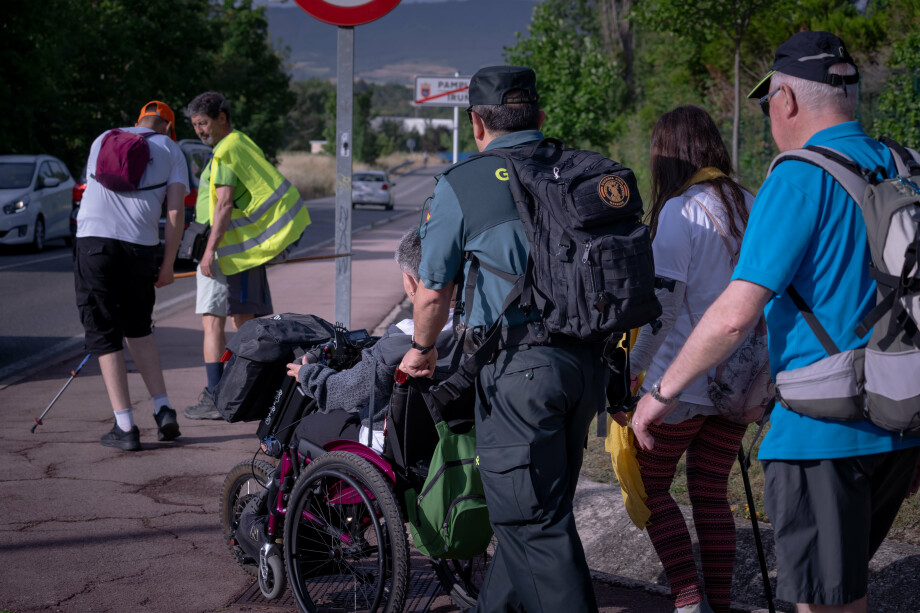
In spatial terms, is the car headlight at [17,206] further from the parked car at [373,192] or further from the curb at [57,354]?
the parked car at [373,192]

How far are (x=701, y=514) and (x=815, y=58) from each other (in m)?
1.75

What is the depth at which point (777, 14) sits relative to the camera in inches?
658

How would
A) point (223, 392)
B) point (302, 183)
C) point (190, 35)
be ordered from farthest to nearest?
1. point (302, 183)
2. point (190, 35)
3. point (223, 392)

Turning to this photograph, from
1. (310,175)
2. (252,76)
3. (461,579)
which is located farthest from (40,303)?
(310,175)

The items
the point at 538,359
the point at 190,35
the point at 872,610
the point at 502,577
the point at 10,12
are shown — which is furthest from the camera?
the point at 190,35

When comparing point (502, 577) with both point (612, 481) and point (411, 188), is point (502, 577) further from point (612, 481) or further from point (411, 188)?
point (411, 188)

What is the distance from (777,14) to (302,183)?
41248 millimetres

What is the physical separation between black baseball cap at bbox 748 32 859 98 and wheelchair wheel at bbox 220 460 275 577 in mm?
2473

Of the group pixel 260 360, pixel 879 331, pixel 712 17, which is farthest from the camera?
pixel 712 17

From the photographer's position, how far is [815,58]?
2.52 metres

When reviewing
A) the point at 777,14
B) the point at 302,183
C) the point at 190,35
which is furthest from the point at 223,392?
the point at 302,183

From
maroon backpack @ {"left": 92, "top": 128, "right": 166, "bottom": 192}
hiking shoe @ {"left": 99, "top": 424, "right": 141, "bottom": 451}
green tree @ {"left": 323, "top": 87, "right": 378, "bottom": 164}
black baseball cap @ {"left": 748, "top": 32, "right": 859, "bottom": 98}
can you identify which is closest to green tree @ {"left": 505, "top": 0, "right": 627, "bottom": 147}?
maroon backpack @ {"left": 92, "top": 128, "right": 166, "bottom": 192}

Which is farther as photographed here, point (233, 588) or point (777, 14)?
point (777, 14)

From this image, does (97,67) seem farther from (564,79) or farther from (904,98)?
(904,98)
